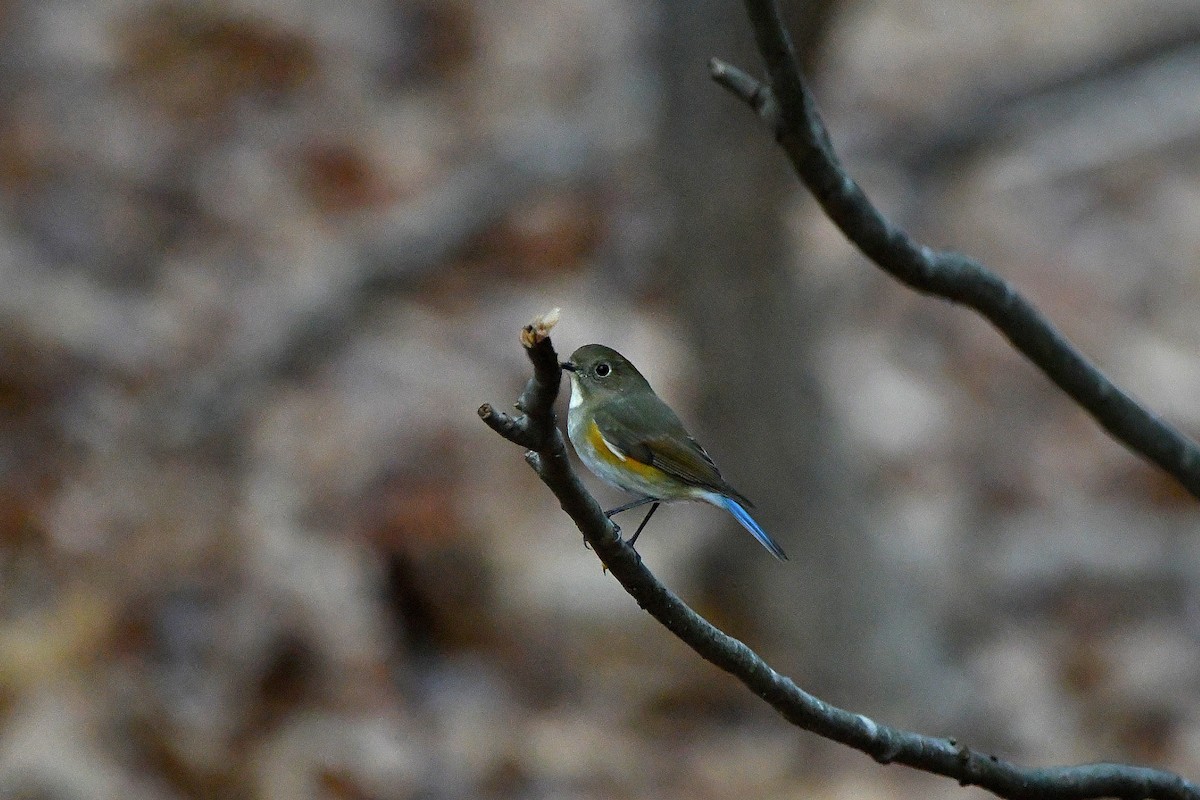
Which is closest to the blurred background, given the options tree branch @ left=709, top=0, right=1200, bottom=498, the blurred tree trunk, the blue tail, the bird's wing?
the blurred tree trunk

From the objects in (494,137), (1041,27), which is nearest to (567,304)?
(494,137)

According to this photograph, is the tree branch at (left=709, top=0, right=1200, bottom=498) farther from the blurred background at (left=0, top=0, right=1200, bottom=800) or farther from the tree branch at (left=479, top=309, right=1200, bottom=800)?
the blurred background at (left=0, top=0, right=1200, bottom=800)

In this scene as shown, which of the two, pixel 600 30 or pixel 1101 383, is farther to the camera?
pixel 600 30

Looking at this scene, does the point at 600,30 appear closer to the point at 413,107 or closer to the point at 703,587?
the point at 413,107

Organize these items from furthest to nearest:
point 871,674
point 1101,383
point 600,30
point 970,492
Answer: point 600,30 → point 970,492 → point 871,674 → point 1101,383

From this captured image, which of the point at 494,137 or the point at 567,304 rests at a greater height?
the point at 494,137

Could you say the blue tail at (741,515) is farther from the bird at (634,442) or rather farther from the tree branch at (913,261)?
the tree branch at (913,261)

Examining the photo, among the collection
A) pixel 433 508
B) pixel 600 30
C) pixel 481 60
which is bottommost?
pixel 433 508
